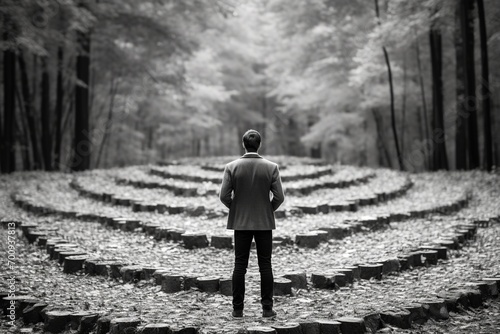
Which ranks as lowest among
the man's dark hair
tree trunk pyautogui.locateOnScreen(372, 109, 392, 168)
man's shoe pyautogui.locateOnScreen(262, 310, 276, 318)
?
man's shoe pyautogui.locateOnScreen(262, 310, 276, 318)

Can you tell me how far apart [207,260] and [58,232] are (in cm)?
305

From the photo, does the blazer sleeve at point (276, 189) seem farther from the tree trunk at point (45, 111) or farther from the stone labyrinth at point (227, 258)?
the tree trunk at point (45, 111)

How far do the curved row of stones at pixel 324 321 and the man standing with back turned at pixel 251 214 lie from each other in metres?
0.61

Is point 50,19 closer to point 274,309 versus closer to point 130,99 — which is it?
point 130,99

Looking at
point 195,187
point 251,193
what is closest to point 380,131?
point 195,187

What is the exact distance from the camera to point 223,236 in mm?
8039

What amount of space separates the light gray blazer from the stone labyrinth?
3.07 feet

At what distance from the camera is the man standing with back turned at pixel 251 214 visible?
5.03 m

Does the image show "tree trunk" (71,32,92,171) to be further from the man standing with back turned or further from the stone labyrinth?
Answer: the man standing with back turned

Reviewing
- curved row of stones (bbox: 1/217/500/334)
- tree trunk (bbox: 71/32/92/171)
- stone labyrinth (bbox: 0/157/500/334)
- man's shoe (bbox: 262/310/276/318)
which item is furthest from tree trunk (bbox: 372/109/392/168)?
man's shoe (bbox: 262/310/276/318)

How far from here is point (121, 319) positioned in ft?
15.5

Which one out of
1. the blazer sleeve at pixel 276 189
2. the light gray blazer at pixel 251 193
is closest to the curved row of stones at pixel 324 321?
the light gray blazer at pixel 251 193

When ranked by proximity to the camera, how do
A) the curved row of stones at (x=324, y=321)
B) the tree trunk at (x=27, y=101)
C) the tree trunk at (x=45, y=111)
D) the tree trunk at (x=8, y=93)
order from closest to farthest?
1. the curved row of stones at (x=324, y=321)
2. the tree trunk at (x=8, y=93)
3. the tree trunk at (x=27, y=101)
4. the tree trunk at (x=45, y=111)

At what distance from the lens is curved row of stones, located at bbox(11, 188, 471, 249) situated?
8039mm
